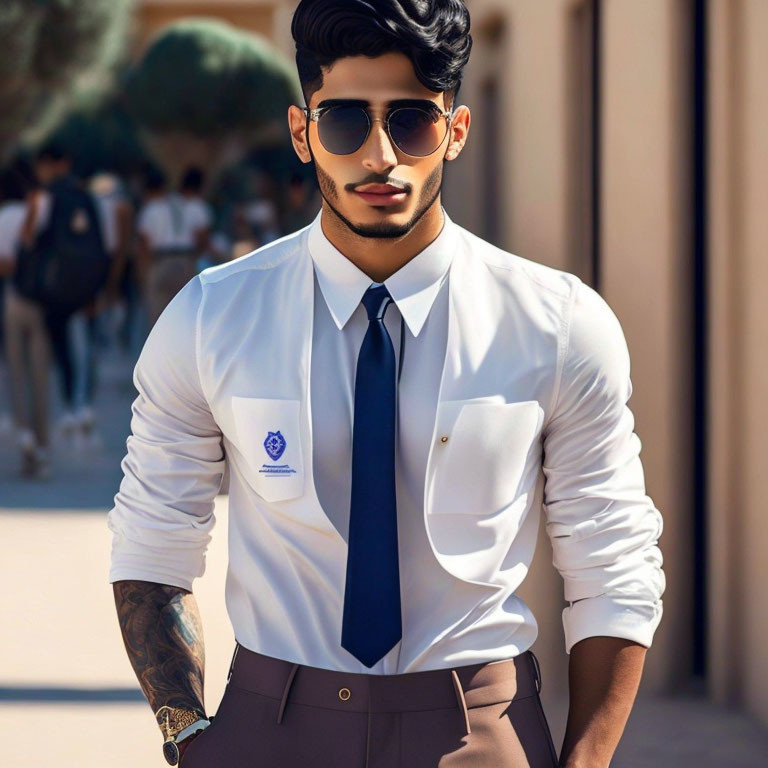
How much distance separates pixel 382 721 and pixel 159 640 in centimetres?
41

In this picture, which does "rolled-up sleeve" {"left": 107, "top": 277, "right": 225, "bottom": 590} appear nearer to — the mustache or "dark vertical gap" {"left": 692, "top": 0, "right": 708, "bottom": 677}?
the mustache

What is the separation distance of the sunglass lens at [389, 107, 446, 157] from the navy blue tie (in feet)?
1.01

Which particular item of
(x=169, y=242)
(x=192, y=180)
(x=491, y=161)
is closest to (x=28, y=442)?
(x=169, y=242)

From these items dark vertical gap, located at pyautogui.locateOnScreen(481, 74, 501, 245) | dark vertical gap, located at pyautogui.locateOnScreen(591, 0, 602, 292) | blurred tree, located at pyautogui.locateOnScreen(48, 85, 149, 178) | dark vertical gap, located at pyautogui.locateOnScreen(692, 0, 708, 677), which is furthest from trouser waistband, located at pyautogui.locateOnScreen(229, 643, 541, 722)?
blurred tree, located at pyautogui.locateOnScreen(48, 85, 149, 178)

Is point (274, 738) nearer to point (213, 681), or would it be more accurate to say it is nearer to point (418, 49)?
point (418, 49)

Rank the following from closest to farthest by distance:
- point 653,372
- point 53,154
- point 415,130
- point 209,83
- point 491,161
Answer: point 415,130 → point 653,372 → point 53,154 → point 491,161 → point 209,83

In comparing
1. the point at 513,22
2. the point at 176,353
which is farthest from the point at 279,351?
the point at 513,22

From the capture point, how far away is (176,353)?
2277 mm

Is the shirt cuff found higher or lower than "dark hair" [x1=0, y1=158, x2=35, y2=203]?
lower

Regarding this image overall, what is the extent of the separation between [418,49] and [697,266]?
3.22m

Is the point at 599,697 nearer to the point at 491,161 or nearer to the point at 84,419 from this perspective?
the point at 84,419

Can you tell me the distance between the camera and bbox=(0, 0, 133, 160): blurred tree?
19594 mm

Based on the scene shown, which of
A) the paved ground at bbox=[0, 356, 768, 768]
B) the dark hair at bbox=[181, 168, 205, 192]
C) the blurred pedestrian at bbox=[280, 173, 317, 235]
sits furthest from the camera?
the dark hair at bbox=[181, 168, 205, 192]

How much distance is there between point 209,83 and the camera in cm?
2034
